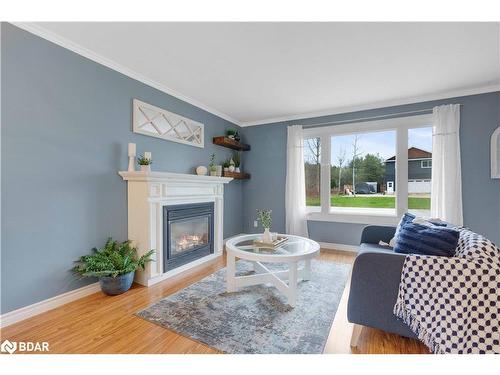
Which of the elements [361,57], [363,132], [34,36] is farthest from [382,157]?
[34,36]

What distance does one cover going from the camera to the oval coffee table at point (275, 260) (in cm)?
199

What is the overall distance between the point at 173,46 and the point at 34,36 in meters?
1.08

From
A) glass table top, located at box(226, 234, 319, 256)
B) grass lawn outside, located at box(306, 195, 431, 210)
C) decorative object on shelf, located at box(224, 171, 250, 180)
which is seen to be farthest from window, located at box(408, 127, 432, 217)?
decorative object on shelf, located at box(224, 171, 250, 180)

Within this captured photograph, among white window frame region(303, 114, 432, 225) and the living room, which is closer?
the living room

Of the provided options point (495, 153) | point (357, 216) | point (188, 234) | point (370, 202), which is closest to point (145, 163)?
point (188, 234)

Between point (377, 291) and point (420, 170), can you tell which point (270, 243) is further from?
point (420, 170)

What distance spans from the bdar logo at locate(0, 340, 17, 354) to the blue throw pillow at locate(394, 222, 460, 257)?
8.83 feet

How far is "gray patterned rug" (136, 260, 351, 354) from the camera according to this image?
4.99ft

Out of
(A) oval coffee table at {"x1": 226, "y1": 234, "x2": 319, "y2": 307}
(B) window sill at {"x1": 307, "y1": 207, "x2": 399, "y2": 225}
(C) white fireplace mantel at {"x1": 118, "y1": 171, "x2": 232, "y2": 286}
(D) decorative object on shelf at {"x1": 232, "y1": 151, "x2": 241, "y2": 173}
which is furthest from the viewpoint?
(D) decorative object on shelf at {"x1": 232, "y1": 151, "x2": 241, "y2": 173}

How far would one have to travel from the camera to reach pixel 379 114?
3.50 meters

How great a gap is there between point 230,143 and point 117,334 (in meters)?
3.08

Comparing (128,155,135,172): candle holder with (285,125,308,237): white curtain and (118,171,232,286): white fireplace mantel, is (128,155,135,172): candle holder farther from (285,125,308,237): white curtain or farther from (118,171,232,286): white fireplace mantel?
(285,125,308,237): white curtain

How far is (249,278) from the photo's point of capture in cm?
229

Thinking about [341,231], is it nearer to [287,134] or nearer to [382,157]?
[382,157]
